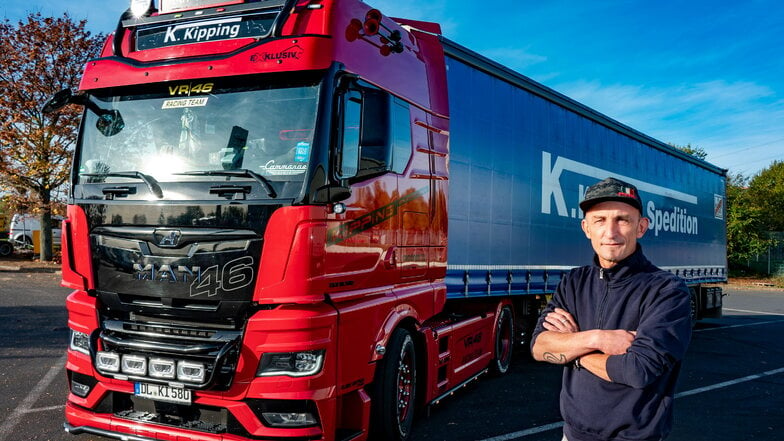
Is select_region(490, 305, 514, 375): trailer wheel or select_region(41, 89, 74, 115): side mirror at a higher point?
select_region(41, 89, 74, 115): side mirror

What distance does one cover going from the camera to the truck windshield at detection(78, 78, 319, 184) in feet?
13.5

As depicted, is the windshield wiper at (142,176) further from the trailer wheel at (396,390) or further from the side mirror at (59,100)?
the trailer wheel at (396,390)

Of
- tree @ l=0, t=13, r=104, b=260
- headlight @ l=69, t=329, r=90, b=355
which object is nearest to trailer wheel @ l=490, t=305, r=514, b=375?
headlight @ l=69, t=329, r=90, b=355

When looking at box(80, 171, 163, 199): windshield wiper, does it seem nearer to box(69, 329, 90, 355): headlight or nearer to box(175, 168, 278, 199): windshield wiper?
box(175, 168, 278, 199): windshield wiper

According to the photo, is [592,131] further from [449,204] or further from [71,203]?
[71,203]

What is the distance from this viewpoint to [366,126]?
14.3ft

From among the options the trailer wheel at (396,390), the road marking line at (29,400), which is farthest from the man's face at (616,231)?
the road marking line at (29,400)

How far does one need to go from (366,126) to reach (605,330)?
Answer: 248 cm

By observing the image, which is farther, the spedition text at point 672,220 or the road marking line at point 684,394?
the spedition text at point 672,220

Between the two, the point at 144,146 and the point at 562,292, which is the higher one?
the point at 144,146

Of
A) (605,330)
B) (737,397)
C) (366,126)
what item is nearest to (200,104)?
(366,126)

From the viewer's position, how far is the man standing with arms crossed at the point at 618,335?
227 centimetres

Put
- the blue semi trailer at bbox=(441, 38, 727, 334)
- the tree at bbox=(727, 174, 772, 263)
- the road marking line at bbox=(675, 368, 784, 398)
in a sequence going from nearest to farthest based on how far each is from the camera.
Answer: the blue semi trailer at bbox=(441, 38, 727, 334) < the road marking line at bbox=(675, 368, 784, 398) < the tree at bbox=(727, 174, 772, 263)

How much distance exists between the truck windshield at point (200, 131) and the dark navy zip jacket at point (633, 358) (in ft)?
7.29
